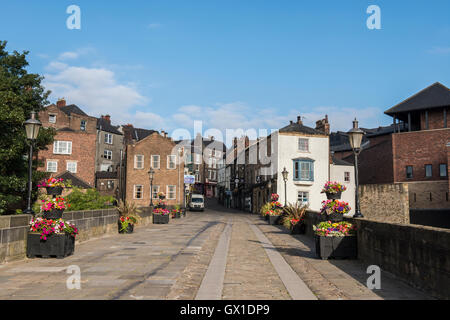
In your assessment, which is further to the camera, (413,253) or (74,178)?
(74,178)

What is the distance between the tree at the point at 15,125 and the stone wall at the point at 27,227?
836cm

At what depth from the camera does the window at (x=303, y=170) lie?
4297 cm

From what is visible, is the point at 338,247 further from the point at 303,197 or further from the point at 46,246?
the point at 303,197

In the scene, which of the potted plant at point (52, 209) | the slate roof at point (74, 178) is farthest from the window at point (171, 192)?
the potted plant at point (52, 209)

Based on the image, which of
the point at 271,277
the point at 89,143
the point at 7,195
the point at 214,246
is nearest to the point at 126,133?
the point at 89,143

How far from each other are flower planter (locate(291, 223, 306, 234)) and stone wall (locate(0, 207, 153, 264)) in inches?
327

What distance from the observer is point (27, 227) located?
383 inches

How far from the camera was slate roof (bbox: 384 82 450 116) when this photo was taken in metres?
46.1

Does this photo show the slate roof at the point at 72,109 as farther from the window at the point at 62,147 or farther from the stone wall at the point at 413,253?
the stone wall at the point at 413,253

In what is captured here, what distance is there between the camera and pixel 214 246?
12.7 metres

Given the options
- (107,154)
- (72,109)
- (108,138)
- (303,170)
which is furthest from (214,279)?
(107,154)

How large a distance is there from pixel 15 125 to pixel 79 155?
19.8m

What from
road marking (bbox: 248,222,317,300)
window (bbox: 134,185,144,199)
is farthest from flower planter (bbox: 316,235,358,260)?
window (bbox: 134,185,144,199)
